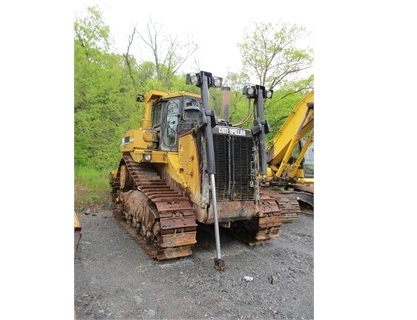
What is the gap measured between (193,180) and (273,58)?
7.84 meters

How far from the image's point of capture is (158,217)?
3.16 m

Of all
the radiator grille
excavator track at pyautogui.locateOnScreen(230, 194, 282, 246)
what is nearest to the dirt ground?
excavator track at pyautogui.locateOnScreen(230, 194, 282, 246)

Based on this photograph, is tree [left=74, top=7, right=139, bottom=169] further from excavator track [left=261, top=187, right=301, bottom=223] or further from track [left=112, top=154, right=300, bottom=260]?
excavator track [left=261, top=187, right=301, bottom=223]

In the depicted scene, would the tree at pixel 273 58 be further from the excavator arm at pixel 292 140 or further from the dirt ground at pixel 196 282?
the dirt ground at pixel 196 282

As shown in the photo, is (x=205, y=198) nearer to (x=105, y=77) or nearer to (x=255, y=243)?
(x=255, y=243)

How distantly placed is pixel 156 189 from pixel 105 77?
2594mm

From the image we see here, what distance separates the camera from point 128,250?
3518mm

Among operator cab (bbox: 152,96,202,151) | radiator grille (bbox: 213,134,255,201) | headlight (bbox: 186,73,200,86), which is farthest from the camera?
operator cab (bbox: 152,96,202,151)

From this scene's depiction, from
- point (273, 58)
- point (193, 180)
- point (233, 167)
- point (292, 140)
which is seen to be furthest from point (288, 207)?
point (273, 58)

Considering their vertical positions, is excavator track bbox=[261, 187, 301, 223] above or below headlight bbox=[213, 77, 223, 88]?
below

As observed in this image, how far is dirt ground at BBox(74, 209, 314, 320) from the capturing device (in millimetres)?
2201

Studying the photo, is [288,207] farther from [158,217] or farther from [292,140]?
[158,217]

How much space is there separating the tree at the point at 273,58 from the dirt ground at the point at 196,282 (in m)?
6.81

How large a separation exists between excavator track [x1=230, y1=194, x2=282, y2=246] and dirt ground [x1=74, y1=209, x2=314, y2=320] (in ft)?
0.35
